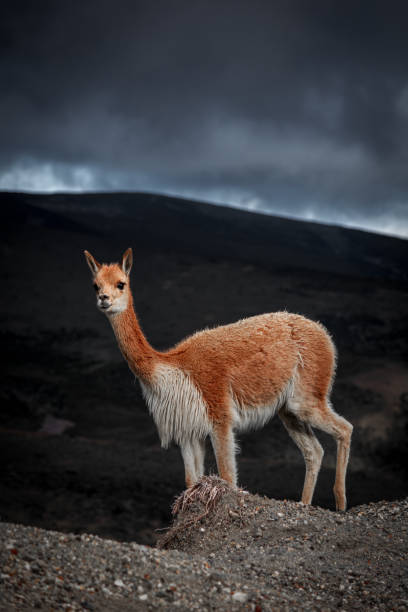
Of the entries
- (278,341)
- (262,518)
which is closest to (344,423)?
(278,341)

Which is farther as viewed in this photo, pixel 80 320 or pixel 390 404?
pixel 80 320

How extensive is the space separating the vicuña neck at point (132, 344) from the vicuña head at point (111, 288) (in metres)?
0.10

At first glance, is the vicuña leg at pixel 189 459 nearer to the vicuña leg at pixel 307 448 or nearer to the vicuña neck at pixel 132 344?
the vicuña neck at pixel 132 344

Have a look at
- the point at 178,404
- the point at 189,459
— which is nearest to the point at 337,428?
the point at 189,459

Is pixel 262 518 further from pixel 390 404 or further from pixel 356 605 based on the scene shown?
pixel 390 404

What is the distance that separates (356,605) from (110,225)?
54.9m

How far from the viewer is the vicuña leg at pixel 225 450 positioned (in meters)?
6.49

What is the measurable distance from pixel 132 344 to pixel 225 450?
1504mm

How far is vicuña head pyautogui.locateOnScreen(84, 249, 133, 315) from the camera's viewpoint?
632cm

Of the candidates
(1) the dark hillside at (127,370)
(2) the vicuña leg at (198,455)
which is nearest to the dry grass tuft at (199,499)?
(2) the vicuña leg at (198,455)

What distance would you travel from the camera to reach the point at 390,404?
21141 mm

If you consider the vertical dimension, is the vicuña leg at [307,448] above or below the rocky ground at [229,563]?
above

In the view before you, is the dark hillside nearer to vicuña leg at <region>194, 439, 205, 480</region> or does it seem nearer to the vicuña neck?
vicuña leg at <region>194, 439, 205, 480</region>

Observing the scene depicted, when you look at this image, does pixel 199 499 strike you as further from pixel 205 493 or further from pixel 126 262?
pixel 126 262
